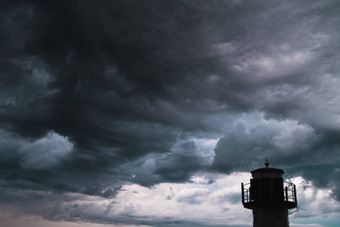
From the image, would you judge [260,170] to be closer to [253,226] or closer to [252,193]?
[252,193]

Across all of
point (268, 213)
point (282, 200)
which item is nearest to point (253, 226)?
point (268, 213)

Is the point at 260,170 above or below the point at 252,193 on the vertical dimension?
above

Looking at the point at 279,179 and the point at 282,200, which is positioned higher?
the point at 279,179

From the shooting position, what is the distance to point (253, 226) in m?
32.1

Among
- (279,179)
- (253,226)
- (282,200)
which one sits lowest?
(253,226)

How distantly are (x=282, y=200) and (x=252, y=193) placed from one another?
296 centimetres

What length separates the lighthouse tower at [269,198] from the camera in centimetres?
3059

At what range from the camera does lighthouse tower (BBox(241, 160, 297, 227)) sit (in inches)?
1204

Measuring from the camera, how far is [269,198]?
30.5 meters

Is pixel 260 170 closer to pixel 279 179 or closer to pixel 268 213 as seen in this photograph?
pixel 279 179

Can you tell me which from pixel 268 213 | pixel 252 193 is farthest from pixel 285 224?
pixel 252 193

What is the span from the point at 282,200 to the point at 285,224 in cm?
280

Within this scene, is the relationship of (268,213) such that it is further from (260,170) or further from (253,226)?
(260,170)

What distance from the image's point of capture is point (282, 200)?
3031 centimetres
